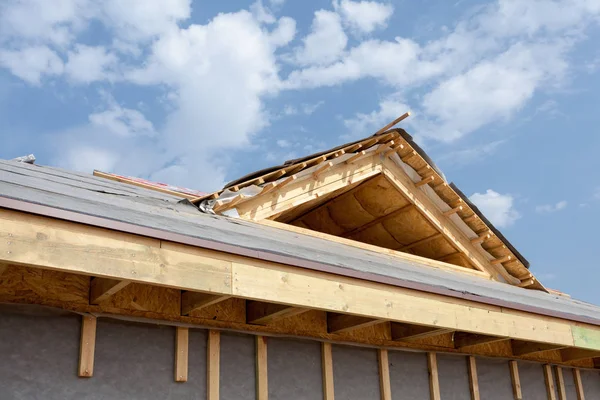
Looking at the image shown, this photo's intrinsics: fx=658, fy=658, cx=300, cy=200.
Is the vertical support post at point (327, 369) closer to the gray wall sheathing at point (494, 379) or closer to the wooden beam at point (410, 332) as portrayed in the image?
the wooden beam at point (410, 332)

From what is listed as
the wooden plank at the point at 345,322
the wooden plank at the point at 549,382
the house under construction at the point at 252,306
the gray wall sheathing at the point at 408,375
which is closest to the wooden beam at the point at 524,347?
the house under construction at the point at 252,306

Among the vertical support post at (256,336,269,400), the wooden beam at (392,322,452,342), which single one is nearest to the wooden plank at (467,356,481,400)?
the wooden beam at (392,322,452,342)

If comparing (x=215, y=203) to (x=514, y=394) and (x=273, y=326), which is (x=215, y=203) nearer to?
(x=273, y=326)

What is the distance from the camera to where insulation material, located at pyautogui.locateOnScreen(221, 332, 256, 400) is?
562cm

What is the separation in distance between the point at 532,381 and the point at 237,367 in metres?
4.55

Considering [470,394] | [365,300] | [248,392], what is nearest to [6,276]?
[248,392]

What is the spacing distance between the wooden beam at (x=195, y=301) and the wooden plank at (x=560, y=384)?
5.61 m

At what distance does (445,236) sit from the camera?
9.66 metres

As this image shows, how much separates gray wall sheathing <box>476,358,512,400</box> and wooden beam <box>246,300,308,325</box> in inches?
128

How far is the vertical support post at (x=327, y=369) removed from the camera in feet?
20.4

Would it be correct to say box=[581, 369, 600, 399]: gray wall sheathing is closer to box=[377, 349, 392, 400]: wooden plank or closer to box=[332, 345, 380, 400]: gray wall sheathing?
box=[377, 349, 392, 400]: wooden plank

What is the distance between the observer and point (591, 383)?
9.32 metres

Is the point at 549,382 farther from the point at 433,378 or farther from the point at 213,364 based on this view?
the point at 213,364

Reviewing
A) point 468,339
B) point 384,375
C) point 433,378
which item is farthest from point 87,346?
point 468,339
